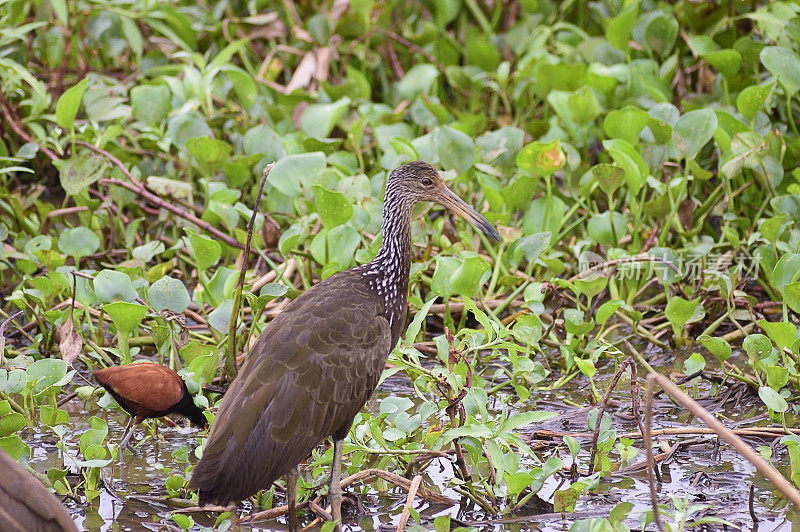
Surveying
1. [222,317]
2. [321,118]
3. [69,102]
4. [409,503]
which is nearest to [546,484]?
[409,503]

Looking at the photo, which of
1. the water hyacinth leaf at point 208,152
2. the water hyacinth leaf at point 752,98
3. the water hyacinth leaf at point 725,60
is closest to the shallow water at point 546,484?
the water hyacinth leaf at point 208,152

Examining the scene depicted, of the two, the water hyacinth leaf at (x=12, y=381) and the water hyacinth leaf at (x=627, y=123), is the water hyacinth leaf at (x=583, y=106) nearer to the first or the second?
the water hyacinth leaf at (x=627, y=123)

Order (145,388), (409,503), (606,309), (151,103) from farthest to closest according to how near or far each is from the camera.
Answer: (151,103) < (606,309) < (145,388) < (409,503)

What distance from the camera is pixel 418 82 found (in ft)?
23.7

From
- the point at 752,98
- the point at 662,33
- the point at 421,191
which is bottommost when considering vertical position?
the point at 421,191

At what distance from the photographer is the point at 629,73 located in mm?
6758

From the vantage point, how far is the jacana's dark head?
476 cm

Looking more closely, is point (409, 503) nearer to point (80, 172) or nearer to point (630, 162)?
point (630, 162)

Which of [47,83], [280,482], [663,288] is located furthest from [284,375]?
[47,83]

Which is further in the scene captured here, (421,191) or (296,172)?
(296,172)

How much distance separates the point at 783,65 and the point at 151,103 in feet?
12.6

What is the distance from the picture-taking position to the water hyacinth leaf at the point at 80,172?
19.0 feet

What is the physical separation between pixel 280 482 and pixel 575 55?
14.0ft

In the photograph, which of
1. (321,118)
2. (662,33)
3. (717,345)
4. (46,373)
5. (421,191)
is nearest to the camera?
(46,373)
